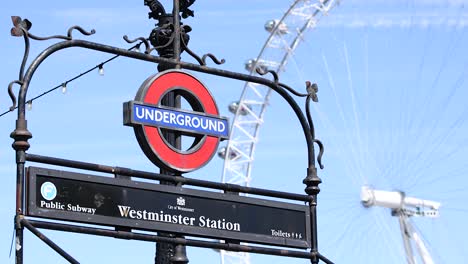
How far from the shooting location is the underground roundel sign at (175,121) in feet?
60.8

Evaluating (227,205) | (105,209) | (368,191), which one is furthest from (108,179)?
(368,191)

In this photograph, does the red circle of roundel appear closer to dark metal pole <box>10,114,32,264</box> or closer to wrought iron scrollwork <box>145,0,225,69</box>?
wrought iron scrollwork <box>145,0,225,69</box>

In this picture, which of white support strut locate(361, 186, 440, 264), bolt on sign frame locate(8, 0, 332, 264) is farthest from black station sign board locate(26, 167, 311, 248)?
white support strut locate(361, 186, 440, 264)

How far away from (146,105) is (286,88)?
2604mm

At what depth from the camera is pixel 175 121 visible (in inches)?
741

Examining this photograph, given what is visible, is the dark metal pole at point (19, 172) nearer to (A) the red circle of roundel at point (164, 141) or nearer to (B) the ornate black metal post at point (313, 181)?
(A) the red circle of roundel at point (164, 141)

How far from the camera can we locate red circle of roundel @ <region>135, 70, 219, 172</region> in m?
18.6

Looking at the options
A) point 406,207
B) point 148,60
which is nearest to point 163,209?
point 148,60

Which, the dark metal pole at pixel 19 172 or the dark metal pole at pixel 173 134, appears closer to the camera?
the dark metal pole at pixel 19 172

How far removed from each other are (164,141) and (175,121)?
30 centimetres

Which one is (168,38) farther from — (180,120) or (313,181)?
(313,181)

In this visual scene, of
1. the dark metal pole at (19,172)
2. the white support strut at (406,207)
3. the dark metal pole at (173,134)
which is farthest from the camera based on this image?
the white support strut at (406,207)

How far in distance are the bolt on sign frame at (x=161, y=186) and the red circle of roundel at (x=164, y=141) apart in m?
0.19

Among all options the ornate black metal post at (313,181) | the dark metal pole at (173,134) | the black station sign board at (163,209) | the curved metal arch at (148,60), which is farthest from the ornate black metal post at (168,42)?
the ornate black metal post at (313,181)
